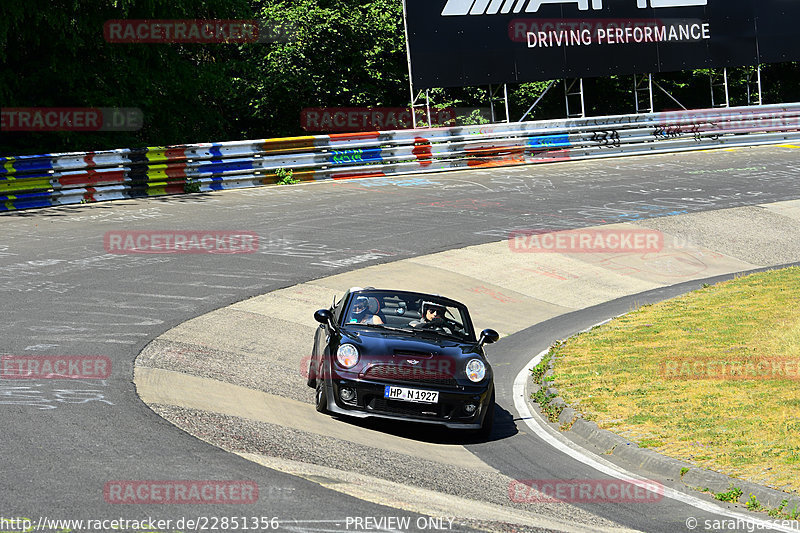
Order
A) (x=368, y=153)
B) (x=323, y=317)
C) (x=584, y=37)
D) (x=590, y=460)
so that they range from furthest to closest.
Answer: (x=584, y=37) < (x=368, y=153) < (x=323, y=317) < (x=590, y=460)

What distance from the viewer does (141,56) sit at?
27812mm

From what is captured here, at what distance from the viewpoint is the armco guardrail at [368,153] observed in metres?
22.3

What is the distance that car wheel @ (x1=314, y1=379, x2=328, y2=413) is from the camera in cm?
940

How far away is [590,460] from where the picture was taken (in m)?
8.84

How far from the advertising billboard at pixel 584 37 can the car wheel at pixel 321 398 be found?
2139 centimetres

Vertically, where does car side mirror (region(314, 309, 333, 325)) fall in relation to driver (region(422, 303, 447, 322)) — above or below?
above

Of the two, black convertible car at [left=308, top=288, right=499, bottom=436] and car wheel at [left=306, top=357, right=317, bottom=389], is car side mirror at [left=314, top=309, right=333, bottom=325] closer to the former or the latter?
black convertible car at [left=308, top=288, right=499, bottom=436]

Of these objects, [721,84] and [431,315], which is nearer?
[431,315]

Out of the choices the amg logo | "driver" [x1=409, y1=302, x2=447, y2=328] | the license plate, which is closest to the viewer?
the license plate

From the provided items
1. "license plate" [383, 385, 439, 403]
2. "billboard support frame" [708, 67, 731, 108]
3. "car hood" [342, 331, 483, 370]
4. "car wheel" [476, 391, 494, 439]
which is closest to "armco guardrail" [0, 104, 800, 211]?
"billboard support frame" [708, 67, 731, 108]

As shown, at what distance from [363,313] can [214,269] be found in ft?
22.5

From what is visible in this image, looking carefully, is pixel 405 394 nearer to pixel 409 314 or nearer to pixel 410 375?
pixel 410 375

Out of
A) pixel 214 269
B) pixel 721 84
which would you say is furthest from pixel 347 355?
pixel 721 84

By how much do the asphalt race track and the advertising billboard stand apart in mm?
4066
